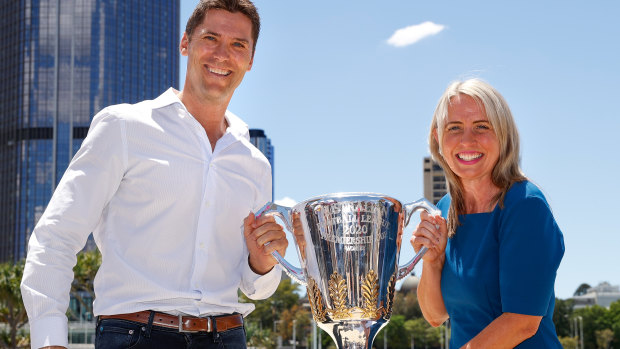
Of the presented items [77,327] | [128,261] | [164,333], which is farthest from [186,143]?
[77,327]

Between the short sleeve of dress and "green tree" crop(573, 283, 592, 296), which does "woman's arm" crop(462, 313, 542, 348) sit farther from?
"green tree" crop(573, 283, 592, 296)

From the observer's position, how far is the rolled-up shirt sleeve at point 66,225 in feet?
7.34

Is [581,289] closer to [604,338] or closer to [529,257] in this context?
[604,338]

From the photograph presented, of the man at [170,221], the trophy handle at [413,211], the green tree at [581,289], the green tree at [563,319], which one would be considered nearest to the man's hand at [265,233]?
the man at [170,221]

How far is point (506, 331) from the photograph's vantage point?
7.05ft

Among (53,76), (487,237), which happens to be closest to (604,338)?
(53,76)

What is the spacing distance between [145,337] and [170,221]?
1.40 ft

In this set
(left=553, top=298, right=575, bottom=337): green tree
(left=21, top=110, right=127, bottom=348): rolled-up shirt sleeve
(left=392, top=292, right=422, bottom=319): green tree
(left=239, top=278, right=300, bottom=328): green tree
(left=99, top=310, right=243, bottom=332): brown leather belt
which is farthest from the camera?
(left=392, top=292, right=422, bottom=319): green tree

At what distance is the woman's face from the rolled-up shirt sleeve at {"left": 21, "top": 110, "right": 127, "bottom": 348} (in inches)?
46.4

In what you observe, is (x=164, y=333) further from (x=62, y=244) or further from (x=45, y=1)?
(x=45, y=1)

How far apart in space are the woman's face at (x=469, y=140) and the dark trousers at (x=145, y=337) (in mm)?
1077

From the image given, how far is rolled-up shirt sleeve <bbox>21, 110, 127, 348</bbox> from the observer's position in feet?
7.34

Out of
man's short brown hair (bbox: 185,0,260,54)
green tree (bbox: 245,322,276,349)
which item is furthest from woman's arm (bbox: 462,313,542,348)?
green tree (bbox: 245,322,276,349)

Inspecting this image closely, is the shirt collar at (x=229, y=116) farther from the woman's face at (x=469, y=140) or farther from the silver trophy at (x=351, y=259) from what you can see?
the woman's face at (x=469, y=140)
